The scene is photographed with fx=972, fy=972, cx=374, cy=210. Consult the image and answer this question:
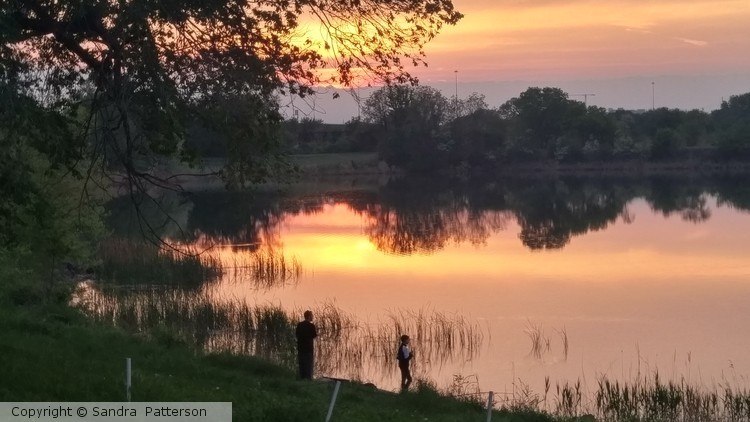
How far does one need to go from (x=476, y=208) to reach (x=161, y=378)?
173 feet

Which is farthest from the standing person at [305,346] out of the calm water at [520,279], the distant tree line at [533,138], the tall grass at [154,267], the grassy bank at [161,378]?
the distant tree line at [533,138]

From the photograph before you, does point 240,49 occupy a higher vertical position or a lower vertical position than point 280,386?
higher

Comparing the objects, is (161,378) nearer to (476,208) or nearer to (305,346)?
(305,346)

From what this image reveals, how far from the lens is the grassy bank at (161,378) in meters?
10.1

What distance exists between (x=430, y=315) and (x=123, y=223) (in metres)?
27.0

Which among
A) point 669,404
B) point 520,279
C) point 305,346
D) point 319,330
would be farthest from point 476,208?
point 305,346

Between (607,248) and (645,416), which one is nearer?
(645,416)

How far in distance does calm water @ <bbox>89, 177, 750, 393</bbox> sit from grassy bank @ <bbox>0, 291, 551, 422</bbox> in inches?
89.2

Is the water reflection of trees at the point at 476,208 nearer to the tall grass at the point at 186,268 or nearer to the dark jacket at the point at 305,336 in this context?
the tall grass at the point at 186,268

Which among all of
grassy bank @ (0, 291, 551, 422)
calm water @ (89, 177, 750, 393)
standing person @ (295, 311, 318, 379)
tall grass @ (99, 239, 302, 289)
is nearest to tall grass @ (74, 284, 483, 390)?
calm water @ (89, 177, 750, 393)

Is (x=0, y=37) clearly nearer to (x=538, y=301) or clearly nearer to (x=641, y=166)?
(x=538, y=301)

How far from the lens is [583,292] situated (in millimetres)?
29328

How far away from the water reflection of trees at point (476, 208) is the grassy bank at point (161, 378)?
11481 mm

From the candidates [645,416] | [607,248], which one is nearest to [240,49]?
[645,416]
